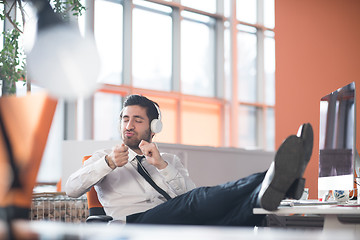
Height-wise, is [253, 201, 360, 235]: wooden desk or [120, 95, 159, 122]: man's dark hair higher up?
[120, 95, 159, 122]: man's dark hair

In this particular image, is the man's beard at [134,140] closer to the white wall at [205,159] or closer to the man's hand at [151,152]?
the man's hand at [151,152]

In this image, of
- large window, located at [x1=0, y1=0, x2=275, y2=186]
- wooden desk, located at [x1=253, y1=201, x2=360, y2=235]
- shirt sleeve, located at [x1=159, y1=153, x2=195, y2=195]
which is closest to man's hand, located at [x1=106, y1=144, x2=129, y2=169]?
shirt sleeve, located at [x1=159, y1=153, x2=195, y2=195]

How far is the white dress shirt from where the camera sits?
2639 mm

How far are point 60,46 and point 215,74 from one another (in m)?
9.20

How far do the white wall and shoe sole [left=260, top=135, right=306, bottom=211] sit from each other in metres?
2.58

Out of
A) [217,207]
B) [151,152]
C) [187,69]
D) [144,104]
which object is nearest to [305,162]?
[217,207]

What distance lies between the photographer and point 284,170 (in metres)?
1.84

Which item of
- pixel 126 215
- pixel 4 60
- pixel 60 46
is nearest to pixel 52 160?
pixel 4 60

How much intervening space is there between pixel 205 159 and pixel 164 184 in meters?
2.55

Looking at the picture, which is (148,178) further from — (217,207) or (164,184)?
(217,207)

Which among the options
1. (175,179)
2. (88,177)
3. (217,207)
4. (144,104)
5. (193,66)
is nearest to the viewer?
(217,207)

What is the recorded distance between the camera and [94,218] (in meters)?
2.39

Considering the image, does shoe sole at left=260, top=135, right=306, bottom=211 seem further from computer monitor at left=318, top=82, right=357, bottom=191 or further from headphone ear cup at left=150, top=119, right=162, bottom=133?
headphone ear cup at left=150, top=119, right=162, bottom=133

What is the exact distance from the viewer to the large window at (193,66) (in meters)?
8.62
